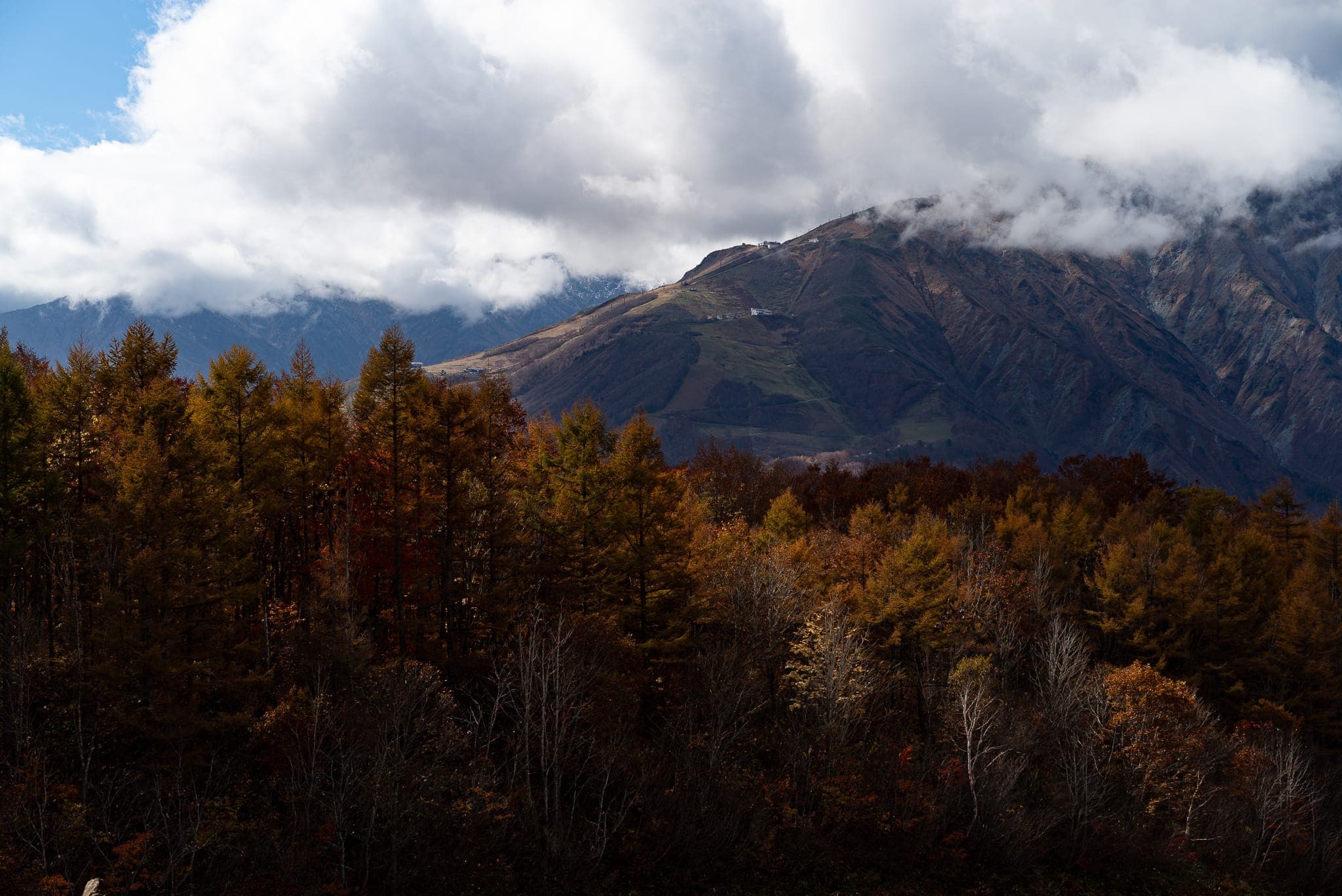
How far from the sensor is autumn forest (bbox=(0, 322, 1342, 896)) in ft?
94.7

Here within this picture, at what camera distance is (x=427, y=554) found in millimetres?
37438

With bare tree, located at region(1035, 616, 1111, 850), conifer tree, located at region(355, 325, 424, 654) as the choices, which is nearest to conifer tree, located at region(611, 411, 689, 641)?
conifer tree, located at region(355, 325, 424, 654)

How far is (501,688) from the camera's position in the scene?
3506 cm

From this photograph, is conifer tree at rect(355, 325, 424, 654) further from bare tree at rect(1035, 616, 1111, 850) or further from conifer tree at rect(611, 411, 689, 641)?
bare tree at rect(1035, 616, 1111, 850)

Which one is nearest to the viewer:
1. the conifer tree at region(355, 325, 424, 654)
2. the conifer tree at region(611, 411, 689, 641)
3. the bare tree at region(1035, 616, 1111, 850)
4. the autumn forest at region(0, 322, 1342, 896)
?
the autumn forest at region(0, 322, 1342, 896)

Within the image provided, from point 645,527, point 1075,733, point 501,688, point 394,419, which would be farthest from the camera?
point 1075,733

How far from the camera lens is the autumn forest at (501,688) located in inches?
1136

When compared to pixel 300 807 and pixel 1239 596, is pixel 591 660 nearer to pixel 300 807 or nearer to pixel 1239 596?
pixel 300 807

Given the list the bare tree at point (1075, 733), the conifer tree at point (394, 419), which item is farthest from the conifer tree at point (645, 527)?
the bare tree at point (1075, 733)

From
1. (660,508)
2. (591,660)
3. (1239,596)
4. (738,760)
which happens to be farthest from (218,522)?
(1239,596)

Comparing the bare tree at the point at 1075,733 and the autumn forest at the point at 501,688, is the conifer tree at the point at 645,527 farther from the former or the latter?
the bare tree at the point at 1075,733

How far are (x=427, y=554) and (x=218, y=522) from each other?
366 inches

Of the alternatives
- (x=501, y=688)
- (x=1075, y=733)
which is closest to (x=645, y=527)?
(x=501, y=688)

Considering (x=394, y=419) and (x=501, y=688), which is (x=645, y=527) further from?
(x=394, y=419)
